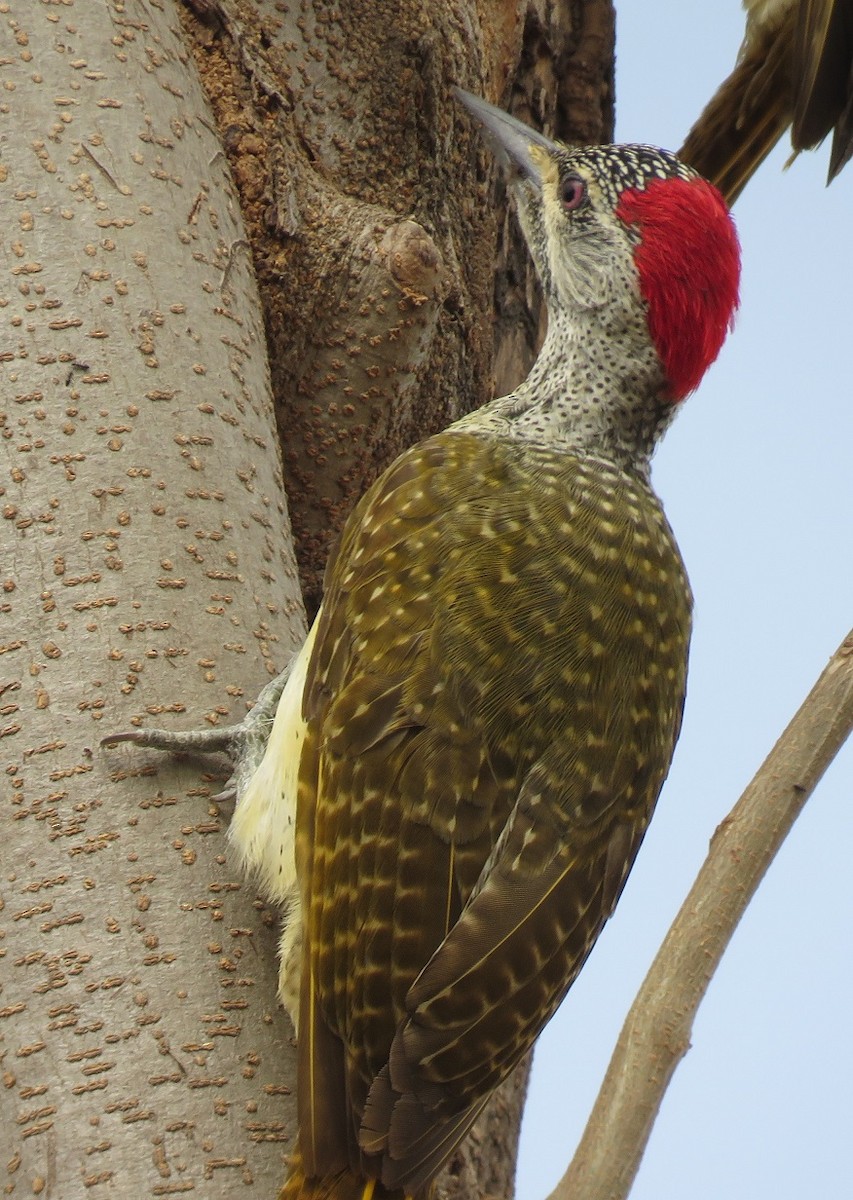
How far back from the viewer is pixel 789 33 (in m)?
3.41

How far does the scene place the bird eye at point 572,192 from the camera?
282 cm

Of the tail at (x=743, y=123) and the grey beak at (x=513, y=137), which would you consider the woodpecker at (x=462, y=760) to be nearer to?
the grey beak at (x=513, y=137)

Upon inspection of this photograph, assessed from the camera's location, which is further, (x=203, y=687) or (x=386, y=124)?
(x=386, y=124)

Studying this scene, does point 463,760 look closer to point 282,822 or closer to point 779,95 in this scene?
point 282,822

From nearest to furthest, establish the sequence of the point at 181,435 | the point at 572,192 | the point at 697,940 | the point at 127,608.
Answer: the point at 697,940, the point at 127,608, the point at 181,435, the point at 572,192

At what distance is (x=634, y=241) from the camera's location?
105 inches

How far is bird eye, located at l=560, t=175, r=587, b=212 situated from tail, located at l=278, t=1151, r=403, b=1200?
1766mm

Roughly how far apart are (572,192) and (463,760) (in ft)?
4.29

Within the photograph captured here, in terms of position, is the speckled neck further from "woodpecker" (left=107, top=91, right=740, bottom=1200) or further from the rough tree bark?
the rough tree bark

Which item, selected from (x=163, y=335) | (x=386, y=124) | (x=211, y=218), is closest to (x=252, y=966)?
(x=163, y=335)

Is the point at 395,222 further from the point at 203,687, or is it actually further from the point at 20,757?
the point at 20,757

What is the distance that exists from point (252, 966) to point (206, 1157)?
0.79 feet

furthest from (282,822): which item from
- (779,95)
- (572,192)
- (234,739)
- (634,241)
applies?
(779,95)

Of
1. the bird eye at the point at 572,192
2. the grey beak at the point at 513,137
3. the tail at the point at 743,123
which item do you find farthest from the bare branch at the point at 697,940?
the tail at the point at 743,123
